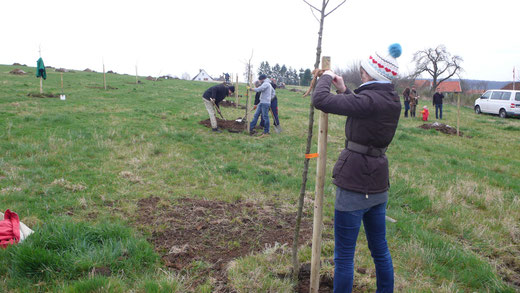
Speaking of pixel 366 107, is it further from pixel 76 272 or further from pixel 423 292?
pixel 76 272

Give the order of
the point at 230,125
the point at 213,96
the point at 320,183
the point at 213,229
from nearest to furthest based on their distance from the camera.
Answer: the point at 320,183
the point at 213,229
the point at 213,96
the point at 230,125

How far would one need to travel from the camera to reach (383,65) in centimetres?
235

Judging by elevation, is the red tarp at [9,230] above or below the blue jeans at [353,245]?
below

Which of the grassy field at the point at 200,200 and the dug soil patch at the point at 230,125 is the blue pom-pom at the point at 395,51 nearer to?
the grassy field at the point at 200,200

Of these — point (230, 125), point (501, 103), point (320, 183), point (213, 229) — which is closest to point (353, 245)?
point (320, 183)

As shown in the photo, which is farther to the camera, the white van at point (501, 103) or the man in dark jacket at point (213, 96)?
the white van at point (501, 103)

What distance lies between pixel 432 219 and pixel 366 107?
336cm

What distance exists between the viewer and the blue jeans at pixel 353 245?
235 centimetres

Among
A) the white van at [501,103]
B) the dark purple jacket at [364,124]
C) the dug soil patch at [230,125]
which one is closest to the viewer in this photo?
the dark purple jacket at [364,124]

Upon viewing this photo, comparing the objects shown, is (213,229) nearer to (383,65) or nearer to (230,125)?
(383,65)

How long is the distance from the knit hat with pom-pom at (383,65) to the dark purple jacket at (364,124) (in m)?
0.08

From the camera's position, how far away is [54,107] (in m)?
12.5

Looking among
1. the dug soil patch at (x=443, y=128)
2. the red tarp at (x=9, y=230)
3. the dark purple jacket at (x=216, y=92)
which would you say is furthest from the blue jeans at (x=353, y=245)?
the dug soil patch at (x=443, y=128)

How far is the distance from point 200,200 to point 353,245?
3.03 metres
